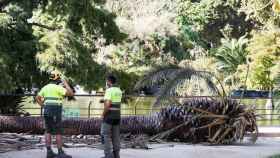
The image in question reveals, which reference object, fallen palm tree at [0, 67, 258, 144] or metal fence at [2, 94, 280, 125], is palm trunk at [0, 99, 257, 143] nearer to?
fallen palm tree at [0, 67, 258, 144]

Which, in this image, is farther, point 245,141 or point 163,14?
point 163,14

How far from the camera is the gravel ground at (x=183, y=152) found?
1155 centimetres

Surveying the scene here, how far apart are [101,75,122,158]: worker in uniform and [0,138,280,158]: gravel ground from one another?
2.59 ft

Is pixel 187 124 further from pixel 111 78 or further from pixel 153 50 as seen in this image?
pixel 153 50

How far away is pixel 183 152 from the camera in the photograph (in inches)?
499

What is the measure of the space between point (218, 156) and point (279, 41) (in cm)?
2258

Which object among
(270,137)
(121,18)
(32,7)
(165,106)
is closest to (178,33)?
(121,18)

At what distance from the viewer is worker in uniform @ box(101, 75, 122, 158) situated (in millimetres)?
10703

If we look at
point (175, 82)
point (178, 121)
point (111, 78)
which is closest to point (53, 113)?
point (111, 78)

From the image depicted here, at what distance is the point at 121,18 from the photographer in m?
39.6

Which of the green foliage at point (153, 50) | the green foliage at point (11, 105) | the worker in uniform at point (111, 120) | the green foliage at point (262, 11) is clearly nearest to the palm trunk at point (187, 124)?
the worker in uniform at point (111, 120)

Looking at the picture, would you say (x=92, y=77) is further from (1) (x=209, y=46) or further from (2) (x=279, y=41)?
(1) (x=209, y=46)

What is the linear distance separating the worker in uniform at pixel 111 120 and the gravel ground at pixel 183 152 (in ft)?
2.59

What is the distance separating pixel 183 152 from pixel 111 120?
8.20ft
